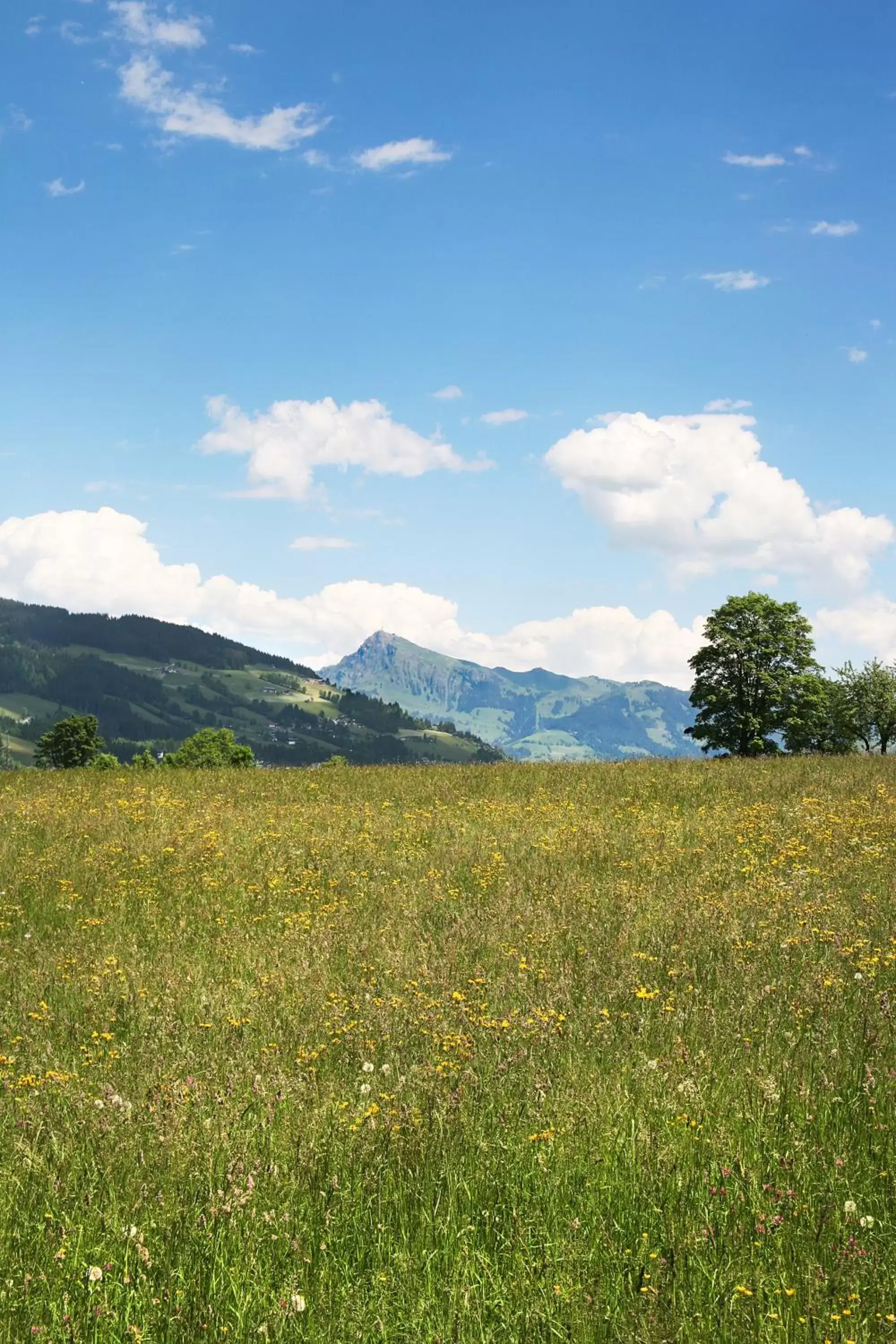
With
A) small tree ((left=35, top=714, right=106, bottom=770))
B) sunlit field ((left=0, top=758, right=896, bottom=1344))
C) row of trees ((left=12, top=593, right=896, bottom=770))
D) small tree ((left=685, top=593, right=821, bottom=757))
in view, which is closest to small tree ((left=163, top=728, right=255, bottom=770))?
small tree ((left=35, top=714, right=106, bottom=770))

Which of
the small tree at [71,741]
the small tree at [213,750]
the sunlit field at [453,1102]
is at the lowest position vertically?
the small tree at [71,741]

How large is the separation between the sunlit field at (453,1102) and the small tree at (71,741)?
137m

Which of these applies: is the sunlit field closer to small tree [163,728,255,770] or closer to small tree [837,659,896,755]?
small tree [837,659,896,755]

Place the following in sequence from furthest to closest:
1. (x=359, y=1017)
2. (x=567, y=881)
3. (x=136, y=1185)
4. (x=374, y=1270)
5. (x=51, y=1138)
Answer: (x=567, y=881)
(x=359, y=1017)
(x=51, y=1138)
(x=136, y=1185)
(x=374, y=1270)

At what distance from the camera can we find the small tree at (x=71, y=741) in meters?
136

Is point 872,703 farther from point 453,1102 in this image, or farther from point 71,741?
point 71,741

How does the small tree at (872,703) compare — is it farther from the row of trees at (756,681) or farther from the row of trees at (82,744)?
the row of trees at (82,744)

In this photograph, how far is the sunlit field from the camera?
3383mm

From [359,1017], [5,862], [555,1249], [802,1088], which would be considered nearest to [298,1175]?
[555,1249]

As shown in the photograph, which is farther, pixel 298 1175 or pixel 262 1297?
pixel 298 1175

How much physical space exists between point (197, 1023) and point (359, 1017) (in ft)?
4.23

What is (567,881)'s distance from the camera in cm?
1032

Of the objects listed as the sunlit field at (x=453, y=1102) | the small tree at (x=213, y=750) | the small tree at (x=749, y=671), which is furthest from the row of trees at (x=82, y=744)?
the sunlit field at (x=453, y=1102)

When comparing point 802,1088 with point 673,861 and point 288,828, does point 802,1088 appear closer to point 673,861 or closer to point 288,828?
point 673,861
